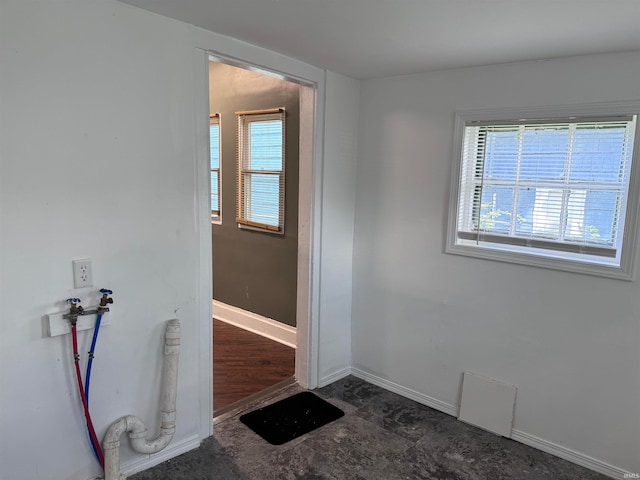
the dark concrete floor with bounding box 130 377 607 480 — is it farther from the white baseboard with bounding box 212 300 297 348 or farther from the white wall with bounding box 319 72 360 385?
the white baseboard with bounding box 212 300 297 348

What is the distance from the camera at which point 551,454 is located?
2658 millimetres

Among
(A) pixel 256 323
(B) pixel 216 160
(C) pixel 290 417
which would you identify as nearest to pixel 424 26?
(C) pixel 290 417

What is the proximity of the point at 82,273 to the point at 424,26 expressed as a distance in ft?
6.30

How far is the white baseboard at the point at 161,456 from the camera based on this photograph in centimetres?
230

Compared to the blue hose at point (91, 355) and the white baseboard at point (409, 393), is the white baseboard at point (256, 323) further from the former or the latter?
the blue hose at point (91, 355)

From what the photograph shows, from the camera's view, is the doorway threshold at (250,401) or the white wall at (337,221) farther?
the white wall at (337,221)

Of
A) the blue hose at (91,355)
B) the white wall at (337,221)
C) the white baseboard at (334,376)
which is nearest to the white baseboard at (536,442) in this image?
the white baseboard at (334,376)

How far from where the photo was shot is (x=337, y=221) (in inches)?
131

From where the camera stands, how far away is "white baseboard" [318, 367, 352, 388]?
11.1 feet

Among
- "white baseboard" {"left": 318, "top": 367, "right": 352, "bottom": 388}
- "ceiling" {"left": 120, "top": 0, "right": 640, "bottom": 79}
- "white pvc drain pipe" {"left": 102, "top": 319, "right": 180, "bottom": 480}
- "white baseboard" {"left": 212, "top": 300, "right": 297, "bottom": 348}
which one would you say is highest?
"ceiling" {"left": 120, "top": 0, "right": 640, "bottom": 79}

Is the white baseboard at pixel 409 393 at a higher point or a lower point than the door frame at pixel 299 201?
lower

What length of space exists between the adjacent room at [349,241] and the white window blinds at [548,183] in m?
0.01

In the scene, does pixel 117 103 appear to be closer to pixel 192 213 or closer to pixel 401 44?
pixel 192 213

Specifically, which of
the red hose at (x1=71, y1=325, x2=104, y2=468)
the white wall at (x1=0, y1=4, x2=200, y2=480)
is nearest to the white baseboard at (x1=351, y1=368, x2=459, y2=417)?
the white wall at (x1=0, y1=4, x2=200, y2=480)
